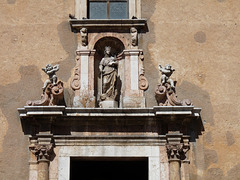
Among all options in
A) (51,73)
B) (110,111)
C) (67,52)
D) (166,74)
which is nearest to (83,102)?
(110,111)

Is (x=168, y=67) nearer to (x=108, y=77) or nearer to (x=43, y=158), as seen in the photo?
(x=108, y=77)

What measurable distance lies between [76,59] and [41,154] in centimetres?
203

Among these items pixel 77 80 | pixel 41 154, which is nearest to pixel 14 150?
pixel 41 154

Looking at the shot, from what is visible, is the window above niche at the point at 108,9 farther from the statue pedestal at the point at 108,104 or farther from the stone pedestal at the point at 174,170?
the stone pedestal at the point at 174,170

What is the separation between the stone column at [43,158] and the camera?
510 inches

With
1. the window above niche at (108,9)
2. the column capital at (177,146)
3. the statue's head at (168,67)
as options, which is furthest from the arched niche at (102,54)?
the column capital at (177,146)

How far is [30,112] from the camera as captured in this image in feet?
43.2

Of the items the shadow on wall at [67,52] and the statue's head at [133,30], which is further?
the statue's head at [133,30]

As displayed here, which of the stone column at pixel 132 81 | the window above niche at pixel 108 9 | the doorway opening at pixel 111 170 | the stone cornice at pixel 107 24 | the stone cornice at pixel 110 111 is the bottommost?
the doorway opening at pixel 111 170

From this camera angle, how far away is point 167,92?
1344 cm

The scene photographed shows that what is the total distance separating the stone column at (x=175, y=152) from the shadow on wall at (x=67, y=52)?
2.00 m

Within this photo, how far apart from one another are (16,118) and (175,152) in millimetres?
2987

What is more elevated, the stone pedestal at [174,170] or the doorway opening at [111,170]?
the doorway opening at [111,170]

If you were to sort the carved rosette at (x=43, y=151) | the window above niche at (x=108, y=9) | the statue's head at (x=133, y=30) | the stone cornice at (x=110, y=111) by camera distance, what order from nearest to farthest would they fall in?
the carved rosette at (x=43, y=151), the stone cornice at (x=110, y=111), the statue's head at (x=133, y=30), the window above niche at (x=108, y=9)
